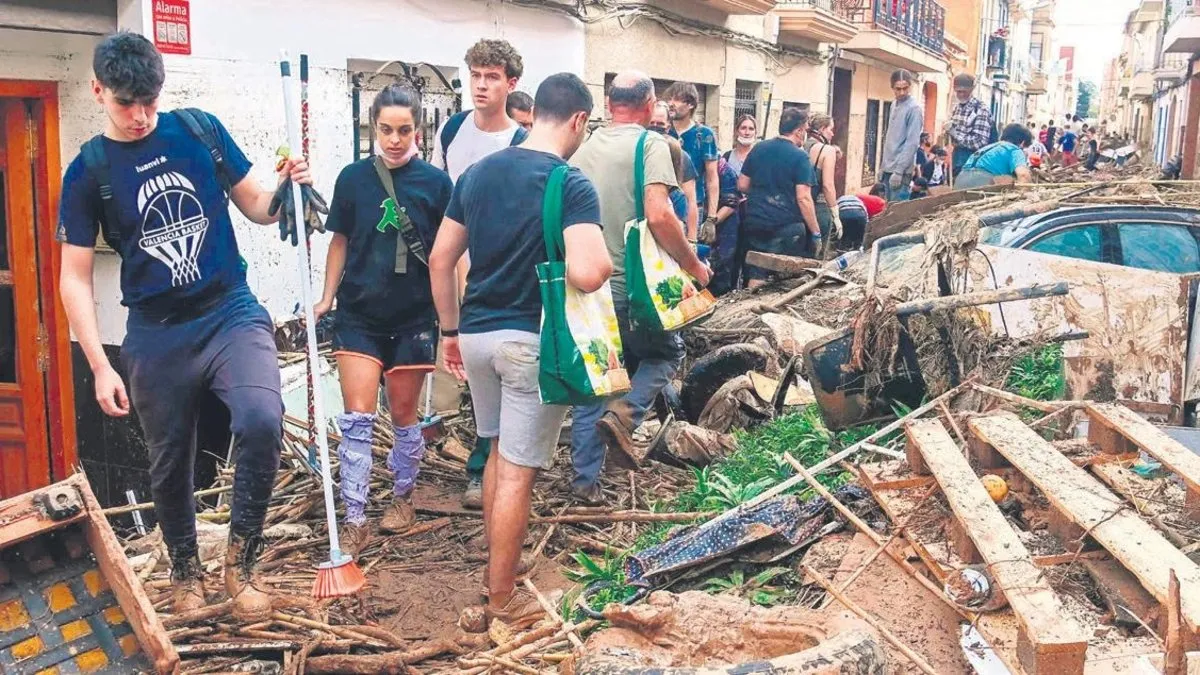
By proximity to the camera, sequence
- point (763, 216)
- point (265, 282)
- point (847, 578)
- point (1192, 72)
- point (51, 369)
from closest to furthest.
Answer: point (847, 578) < point (51, 369) < point (265, 282) < point (763, 216) < point (1192, 72)

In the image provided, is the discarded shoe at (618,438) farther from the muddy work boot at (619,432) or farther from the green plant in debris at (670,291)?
the green plant in debris at (670,291)

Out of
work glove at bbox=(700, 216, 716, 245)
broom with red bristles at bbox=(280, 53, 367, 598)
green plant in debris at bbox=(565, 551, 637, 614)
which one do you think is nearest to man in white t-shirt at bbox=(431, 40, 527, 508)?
green plant in debris at bbox=(565, 551, 637, 614)

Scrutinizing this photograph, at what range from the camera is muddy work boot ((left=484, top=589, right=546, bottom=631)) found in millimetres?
3979

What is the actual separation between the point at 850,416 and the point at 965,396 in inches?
21.3

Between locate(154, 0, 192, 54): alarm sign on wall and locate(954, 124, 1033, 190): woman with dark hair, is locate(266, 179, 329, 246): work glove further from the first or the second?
locate(954, 124, 1033, 190): woman with dark hair

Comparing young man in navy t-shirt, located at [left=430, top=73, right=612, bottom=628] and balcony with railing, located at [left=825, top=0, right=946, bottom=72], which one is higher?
balcony with railing, located at [left=825, top=0, right=946, bottom=72]

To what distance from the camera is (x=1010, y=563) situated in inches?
128

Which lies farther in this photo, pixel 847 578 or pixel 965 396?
pixel 965 396

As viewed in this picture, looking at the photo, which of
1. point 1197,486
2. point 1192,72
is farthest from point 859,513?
point 1192,72

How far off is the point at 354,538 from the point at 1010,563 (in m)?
2.62

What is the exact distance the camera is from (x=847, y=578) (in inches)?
149

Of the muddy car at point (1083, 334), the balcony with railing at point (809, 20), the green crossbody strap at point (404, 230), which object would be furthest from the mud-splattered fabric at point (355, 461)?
the balcony with railing at point (809, 20)

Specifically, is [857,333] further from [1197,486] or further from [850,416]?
[1197,486]

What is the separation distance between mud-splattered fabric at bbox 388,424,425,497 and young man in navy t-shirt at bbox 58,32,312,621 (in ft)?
3.66
